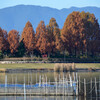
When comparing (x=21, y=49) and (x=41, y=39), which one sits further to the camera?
(x=21, y=49)

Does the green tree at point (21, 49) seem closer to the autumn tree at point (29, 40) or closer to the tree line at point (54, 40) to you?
the tree line at point (54, 40)

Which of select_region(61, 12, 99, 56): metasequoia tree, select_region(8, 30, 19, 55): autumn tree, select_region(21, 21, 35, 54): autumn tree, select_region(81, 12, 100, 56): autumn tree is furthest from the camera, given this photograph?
select_region(81, 12, 100, 56): autumn tree

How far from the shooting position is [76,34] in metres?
84.1

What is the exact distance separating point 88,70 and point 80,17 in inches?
894

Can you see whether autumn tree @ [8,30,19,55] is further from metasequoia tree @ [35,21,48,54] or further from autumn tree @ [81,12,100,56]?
autumn tree @ [81,12,100,56]

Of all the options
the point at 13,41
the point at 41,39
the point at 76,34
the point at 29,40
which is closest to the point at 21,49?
the point at 13,41

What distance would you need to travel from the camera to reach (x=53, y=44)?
82.3m

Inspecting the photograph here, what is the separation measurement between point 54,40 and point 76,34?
5586mm

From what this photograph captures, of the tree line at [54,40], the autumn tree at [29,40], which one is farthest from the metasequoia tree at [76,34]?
the autumn tree at [29,40]

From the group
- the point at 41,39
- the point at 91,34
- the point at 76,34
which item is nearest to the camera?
the point at 41,39

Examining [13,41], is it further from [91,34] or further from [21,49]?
[91,34]

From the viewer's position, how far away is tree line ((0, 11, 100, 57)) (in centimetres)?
8288

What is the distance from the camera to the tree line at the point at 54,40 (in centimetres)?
8288

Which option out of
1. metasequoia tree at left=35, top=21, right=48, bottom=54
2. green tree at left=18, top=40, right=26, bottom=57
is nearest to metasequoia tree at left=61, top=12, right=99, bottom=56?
metasequoia tree at left=35, top=21, right=48, bottom=54
